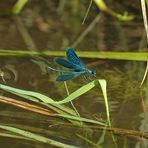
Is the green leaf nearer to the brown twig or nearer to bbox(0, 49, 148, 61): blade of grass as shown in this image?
bbox(0, 49, 148, 61): blade of grass

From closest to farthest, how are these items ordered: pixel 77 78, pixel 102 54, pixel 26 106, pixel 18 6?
pixel 26 106 < pixel 77 78 < pixel 102 54 < pixel 18 6

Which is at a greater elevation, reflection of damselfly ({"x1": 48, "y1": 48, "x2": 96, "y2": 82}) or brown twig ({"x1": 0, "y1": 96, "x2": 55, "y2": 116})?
reflection of damselfly ({"x1": 48, "y1": 48, "x2": 96, "y2": 82})

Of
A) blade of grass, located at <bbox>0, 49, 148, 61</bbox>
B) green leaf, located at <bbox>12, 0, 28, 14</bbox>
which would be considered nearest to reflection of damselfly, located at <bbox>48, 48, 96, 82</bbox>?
blade of grass, located at <bbox>0, 49, 148, 61</bbox>

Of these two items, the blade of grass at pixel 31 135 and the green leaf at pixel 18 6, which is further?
the green leaf at pixel 18 6

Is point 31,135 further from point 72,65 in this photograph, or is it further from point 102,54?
point 102,54

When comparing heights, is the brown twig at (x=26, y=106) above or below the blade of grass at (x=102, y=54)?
below

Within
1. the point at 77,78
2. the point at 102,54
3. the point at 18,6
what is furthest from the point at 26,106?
the point at 18,6

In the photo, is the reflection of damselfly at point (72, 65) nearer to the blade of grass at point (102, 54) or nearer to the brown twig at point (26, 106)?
the brown twig at point (26, 106)

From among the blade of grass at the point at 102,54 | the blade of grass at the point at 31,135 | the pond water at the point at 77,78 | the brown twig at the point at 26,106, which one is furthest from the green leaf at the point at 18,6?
the blade of grass at the point at 31,135

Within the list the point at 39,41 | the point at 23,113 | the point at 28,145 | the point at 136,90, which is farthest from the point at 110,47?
the point at 28,145
